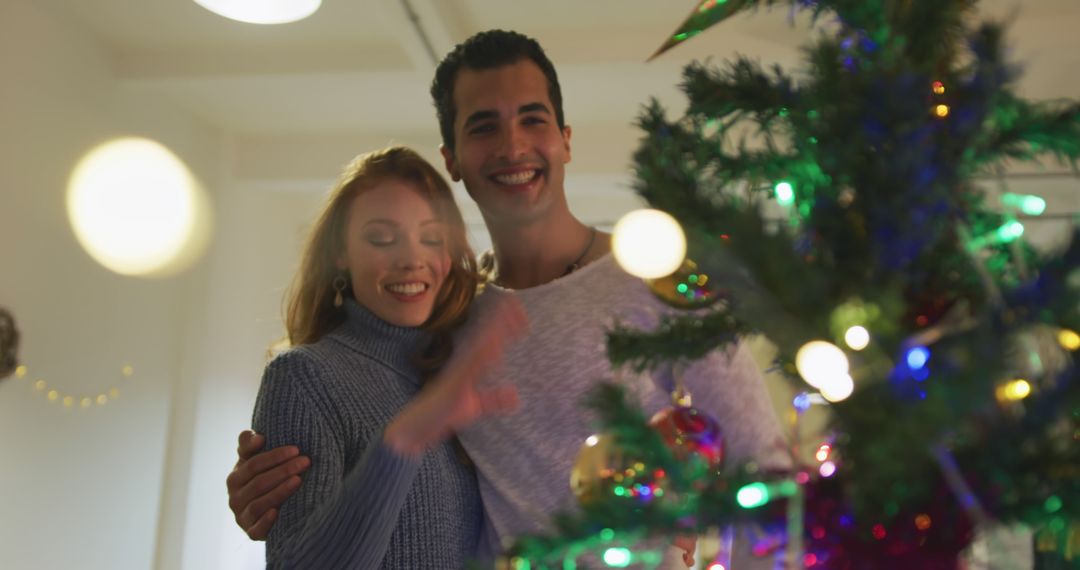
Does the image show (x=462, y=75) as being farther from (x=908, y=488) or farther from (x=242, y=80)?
(x=242, y=80)

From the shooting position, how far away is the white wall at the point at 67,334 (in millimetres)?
2838

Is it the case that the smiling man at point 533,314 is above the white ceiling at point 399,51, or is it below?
below

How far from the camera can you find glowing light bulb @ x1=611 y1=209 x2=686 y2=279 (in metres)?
0.50

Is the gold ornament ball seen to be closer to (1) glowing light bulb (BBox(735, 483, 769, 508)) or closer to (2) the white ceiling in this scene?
(1) glowing light bulb (BBox(735, 483, 769, 508))

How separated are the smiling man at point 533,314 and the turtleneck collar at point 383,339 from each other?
0.40 feet

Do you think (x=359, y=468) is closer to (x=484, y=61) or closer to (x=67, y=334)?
(x=484, y=61)

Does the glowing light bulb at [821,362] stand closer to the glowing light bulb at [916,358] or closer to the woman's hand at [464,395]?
the glowing light bulb at [916,358]

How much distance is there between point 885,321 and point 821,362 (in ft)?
0.11

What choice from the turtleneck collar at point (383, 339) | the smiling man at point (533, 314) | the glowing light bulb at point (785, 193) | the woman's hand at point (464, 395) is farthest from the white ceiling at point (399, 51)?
the glowing light bulb at point (785, 193)

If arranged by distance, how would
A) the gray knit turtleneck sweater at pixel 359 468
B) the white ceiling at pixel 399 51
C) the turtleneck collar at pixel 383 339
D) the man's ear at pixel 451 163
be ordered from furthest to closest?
the white ceiling at pixel 399 51 → the man's ear at pixel 451 163 → the turtleneck collar at pixel 383 339 → the gray knit turtleneck sweater at pixel 359 468

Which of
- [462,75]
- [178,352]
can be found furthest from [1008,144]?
[178,352]

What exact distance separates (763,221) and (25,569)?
3080 mm

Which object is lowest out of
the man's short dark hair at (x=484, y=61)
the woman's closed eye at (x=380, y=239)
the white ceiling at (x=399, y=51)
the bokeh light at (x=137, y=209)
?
the woman's closed eye at (x=380, y=239)

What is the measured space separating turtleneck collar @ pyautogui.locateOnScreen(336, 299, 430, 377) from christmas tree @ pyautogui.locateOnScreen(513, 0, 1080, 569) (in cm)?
71
